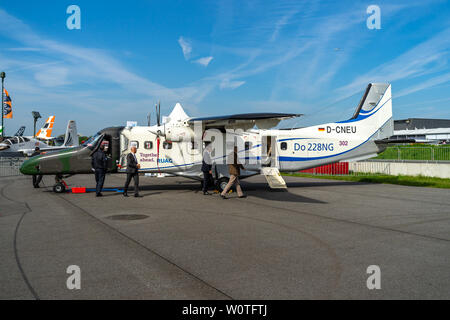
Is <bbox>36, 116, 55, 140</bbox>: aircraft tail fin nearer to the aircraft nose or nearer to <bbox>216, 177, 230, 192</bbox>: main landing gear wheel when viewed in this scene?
the aircraft nose

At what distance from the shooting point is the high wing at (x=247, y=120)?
1072cm

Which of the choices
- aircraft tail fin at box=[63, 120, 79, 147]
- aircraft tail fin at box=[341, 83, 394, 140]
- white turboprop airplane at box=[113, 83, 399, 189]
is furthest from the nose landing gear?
aircraft tail fin at box=[63, 120, 79, 147]

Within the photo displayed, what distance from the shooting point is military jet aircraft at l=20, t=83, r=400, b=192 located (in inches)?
528

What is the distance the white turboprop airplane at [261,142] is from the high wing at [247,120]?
0.08 metres

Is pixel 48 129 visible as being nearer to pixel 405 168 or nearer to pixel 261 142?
pixel 261 142

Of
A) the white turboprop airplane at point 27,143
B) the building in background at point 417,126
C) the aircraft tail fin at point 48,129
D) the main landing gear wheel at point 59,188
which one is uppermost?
the building in background at point 417,126

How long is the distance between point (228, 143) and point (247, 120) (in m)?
2.97

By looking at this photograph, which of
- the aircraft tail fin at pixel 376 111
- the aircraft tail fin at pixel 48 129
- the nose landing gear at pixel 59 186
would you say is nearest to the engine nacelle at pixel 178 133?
the nose landing gear at pixel 59 186

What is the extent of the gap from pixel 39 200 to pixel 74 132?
32.1 m

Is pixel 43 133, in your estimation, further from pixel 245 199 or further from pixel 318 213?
pixel 318 213

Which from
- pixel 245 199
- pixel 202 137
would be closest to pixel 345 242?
pixel 245 199

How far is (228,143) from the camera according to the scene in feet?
47.8

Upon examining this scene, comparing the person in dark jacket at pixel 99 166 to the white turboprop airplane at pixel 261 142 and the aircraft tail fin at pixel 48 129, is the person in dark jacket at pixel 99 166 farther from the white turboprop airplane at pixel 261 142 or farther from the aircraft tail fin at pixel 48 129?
→ the aircraft tail fin at pixel 48 129

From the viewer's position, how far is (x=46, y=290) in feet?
13.3
